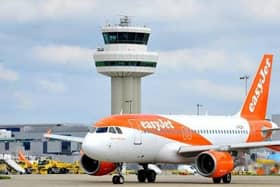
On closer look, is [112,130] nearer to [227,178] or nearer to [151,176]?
[151,176]

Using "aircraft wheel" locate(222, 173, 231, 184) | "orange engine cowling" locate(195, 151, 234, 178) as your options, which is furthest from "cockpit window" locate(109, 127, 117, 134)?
"aircraft wheel" locate(222, 173, 231, 184)

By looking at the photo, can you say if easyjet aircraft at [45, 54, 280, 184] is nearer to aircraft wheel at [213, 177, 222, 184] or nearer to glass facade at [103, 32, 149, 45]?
aircraft wheel at [213, 177, 222, 184]

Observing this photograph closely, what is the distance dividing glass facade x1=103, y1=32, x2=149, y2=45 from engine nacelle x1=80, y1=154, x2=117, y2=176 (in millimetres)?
105005

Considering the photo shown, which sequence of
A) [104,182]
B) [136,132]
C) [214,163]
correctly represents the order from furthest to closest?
1. [104,182]
2. [136,132]
3. [214,163]

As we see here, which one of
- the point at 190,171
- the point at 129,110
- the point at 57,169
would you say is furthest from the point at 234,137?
the point at 129,110

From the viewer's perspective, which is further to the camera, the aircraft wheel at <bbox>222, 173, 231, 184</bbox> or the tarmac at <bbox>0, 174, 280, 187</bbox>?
the aircraft wheel at <bbox>222, 173, 231, 184</bbox>

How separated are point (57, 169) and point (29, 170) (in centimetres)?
327

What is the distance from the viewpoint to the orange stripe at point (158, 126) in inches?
2285

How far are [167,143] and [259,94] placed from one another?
533 inches

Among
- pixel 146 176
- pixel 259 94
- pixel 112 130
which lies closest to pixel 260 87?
pixel 259 94

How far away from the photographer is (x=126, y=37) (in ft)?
545

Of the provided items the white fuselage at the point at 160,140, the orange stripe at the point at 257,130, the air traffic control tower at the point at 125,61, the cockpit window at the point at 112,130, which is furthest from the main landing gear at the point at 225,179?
the air traffic control tower at the point at 125,61

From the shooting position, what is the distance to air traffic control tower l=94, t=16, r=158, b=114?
543 feet

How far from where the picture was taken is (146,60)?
168 metres
